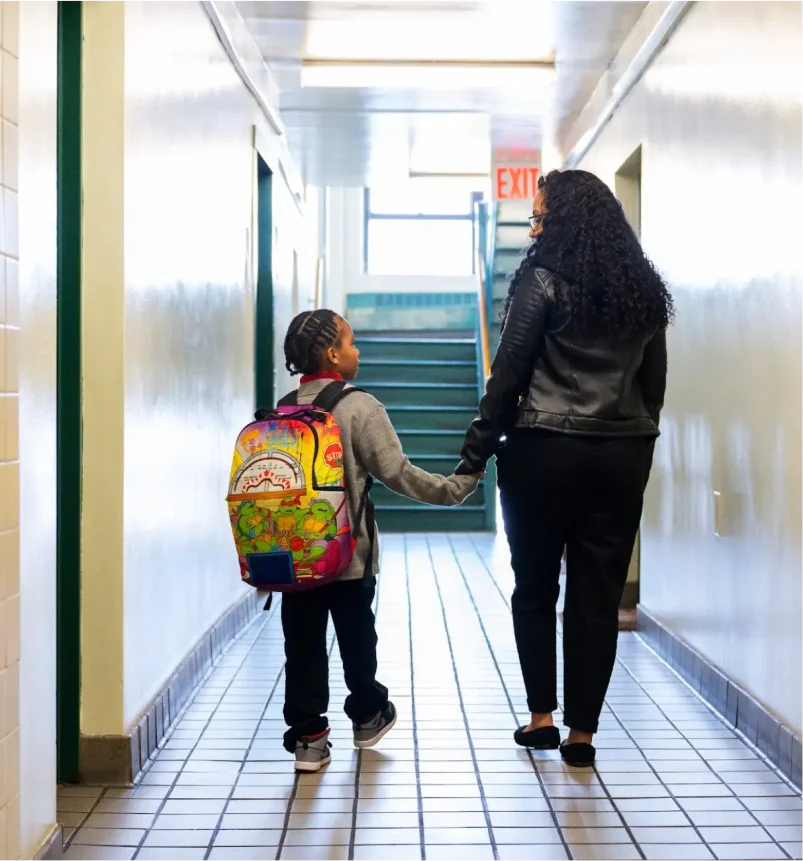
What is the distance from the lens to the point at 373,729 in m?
3.36

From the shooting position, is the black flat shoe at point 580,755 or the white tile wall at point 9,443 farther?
the black flat shoe at point 580,755

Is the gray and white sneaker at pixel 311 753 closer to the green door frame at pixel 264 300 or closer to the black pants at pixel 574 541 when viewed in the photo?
the black pants at pixel 574 541

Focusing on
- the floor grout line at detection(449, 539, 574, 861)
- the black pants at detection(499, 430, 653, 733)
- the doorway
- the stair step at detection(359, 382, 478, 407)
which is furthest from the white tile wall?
the stair step at detection(359, 382, 478, 407)

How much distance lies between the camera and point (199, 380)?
4.26 m

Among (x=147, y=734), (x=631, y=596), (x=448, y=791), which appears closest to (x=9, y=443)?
(x=147, y=734)

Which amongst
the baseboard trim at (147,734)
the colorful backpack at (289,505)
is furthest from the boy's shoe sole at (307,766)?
the colorful backpack at (289,505)

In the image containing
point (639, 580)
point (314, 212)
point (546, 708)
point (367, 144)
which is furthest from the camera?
point (314, 212)

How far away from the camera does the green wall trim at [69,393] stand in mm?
3035

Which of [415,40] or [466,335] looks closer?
[415,40]

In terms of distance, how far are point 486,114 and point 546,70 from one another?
86 cm

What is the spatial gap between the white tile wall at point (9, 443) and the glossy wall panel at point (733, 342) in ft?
6.32

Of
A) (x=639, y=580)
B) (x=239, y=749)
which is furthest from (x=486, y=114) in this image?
(x=239, y=749)

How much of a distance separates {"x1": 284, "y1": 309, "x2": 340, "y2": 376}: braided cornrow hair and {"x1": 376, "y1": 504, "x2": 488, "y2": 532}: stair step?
625 centimetres

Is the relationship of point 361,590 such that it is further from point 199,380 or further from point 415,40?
point 415,40
